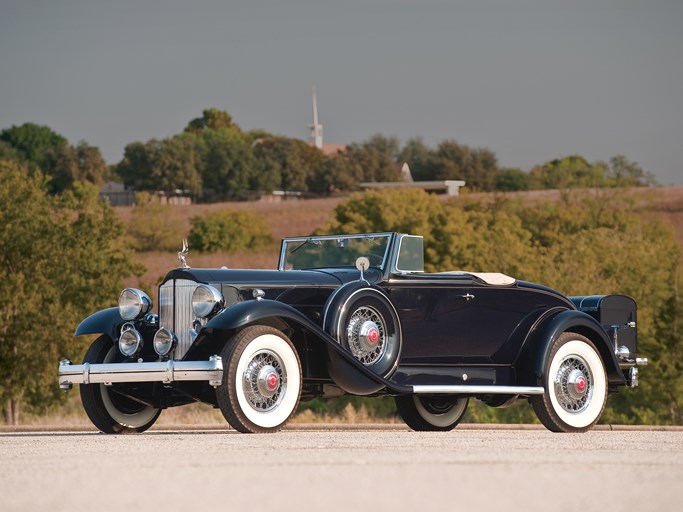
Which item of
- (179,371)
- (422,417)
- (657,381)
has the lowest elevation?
(657,381)

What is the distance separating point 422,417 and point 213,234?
60.7 metres

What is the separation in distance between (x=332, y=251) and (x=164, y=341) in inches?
96.1

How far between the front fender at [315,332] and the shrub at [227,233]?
62382 millimetres

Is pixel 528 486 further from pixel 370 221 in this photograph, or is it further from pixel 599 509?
pixel 370 221

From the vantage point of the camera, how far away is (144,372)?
10078 millimetres

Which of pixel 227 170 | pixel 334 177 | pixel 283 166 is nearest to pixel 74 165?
pixel 227 170

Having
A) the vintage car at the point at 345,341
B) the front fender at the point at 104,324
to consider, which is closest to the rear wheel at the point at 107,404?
the vintage car at the point at 345,341

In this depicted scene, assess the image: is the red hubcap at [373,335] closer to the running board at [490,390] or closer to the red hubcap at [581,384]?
the running board at [490,390]

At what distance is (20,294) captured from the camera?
3234cm

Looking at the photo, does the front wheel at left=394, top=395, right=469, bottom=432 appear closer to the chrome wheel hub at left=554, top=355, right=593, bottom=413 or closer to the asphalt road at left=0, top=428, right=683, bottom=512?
the chrome wheel hub at left=554, top=355, right=593, bottom=413

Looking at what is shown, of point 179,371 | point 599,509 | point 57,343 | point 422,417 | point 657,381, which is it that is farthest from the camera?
point 657,381

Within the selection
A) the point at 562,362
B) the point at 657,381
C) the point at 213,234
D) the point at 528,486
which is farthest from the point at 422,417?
the point at 213,234

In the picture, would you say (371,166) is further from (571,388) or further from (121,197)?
(571,388)

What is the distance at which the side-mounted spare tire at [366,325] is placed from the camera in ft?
35.0
